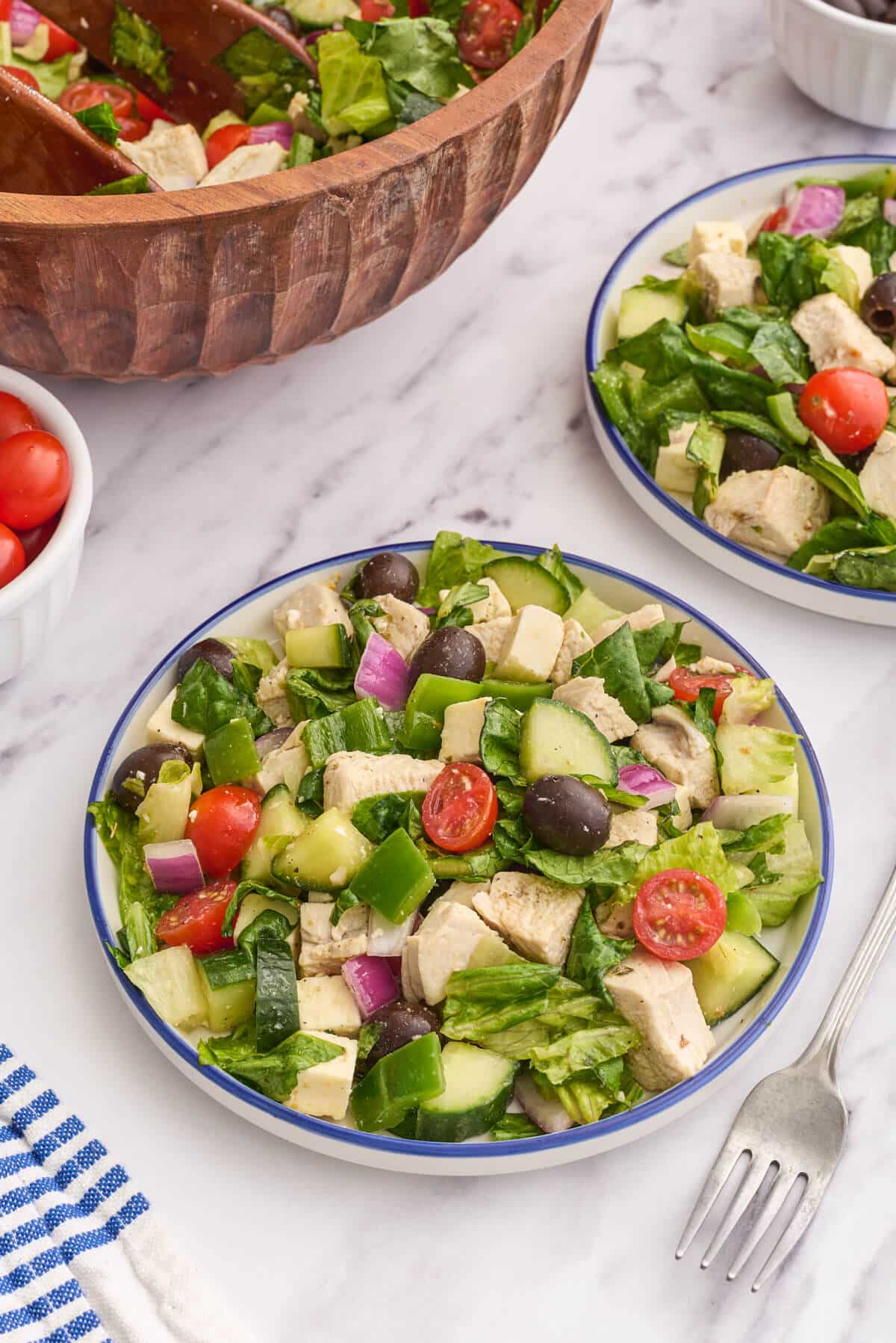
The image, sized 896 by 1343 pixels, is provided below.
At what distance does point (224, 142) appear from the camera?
252 centimetres

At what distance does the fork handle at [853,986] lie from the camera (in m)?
1.81

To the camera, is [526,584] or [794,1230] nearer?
Result: [794,1230]

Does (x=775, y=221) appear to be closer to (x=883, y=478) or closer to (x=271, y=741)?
(x=883, y=478)

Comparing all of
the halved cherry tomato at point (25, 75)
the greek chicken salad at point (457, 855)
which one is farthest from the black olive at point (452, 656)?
the halved cherry tomato at point (25, 75)

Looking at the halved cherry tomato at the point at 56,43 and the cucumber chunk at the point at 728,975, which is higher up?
the halved cherry tomato at the point at 56,43

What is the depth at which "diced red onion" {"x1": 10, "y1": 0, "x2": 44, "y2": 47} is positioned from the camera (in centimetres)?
264

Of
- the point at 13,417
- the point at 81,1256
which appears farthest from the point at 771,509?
the point at 81,1256

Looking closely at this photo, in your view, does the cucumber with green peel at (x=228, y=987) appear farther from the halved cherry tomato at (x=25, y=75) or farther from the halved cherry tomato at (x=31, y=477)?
the halved cherry tomato at (x=25, y=75)

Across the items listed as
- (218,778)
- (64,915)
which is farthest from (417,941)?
(64,915)

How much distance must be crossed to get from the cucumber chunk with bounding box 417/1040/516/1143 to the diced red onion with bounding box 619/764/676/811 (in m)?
0.43

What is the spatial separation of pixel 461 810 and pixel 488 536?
2.57 feet

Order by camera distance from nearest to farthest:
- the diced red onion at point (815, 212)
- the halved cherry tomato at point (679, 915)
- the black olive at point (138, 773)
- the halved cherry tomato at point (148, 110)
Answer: the halved cherry tomato at point (679, 915), the black olive at point (138, 773), the halved cherry tomato at point (148, 110), the diced red onion at point (815, 212)

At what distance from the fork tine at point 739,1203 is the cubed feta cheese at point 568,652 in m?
0.75

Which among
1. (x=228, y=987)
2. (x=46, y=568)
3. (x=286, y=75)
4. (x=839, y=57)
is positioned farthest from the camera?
(x=839, y=57)
